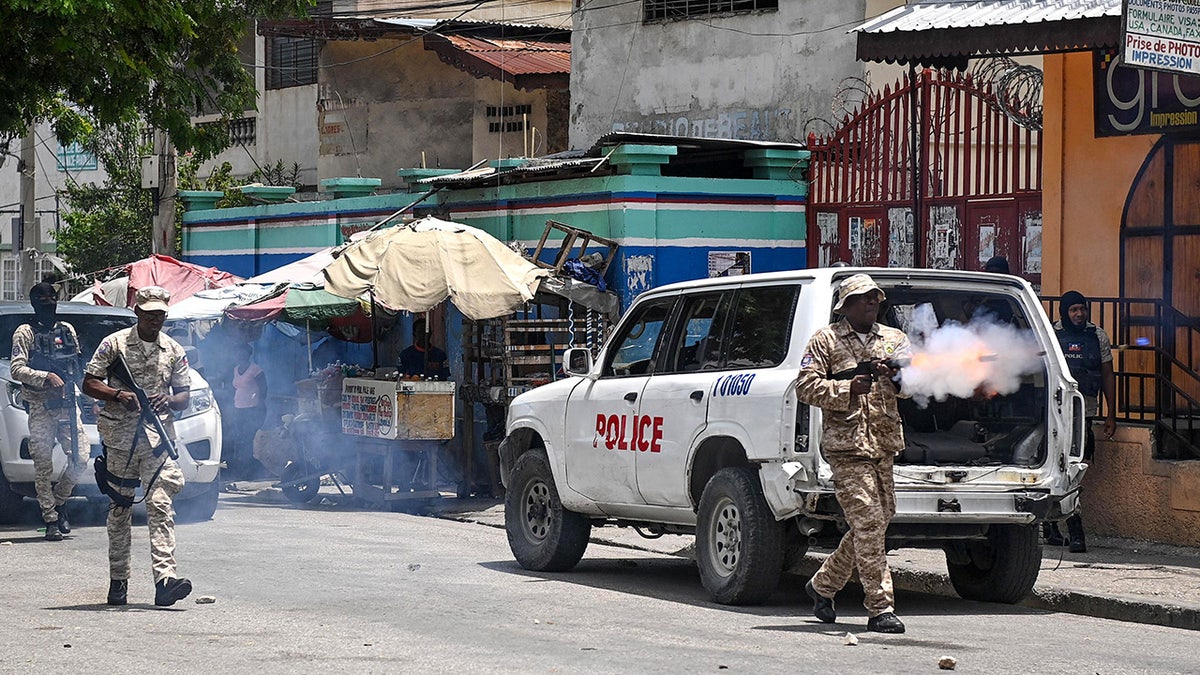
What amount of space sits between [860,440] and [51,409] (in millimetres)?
7512

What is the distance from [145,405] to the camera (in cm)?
1010

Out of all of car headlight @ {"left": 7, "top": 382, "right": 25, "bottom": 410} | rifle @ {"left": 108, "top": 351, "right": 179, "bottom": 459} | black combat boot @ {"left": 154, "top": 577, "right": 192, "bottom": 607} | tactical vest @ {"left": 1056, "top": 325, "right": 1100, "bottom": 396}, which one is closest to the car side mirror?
rifle @ {"left": 108, "top": 351, "right": 179, "bottom": 459}

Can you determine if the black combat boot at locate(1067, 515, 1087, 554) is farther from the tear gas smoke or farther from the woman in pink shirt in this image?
the woman in pink shirt

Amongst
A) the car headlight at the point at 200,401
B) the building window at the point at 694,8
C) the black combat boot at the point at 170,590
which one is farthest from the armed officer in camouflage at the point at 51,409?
the building window at the point at 694,8

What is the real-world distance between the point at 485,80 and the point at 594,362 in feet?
56.8

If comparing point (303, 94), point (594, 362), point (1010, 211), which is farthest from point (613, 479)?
point (303, 94)

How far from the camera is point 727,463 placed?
33.4 feet

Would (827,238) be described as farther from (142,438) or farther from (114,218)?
(114,218)

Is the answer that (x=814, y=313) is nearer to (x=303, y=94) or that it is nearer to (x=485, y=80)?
(x=485, y=80)

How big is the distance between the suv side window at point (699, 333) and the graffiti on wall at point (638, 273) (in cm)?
697

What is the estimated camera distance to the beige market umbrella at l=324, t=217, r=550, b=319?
1656 centimetres

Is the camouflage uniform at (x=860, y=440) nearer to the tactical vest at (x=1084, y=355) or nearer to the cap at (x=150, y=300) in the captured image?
the cap at (x=150, y=300)

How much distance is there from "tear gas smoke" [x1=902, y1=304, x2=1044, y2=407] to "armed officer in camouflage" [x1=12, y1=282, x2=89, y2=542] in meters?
7.09

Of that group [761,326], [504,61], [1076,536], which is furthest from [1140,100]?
[504,61]
